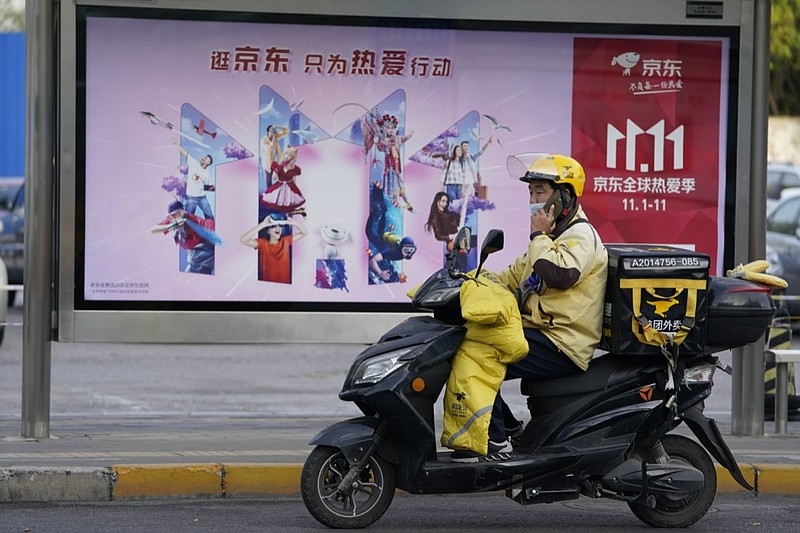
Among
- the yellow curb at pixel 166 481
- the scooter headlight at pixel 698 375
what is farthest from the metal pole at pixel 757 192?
the yellow curb at pixel 166 481

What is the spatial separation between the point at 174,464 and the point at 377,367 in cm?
173

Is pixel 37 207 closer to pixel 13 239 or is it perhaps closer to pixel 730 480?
pixel 730 480

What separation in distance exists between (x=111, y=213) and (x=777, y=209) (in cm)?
1293

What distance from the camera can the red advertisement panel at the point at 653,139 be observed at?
9.06m

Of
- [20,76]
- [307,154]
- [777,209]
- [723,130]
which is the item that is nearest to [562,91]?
[723,130]

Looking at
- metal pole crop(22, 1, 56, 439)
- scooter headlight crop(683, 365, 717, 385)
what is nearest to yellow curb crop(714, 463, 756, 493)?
scooter headlight crop(683, 365, 717, 385)

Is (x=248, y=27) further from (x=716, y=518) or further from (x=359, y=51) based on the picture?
(x=716, y=518)

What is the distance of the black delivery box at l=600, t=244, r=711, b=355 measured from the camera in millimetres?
6168

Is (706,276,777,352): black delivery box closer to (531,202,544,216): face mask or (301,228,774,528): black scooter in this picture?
(301,228,774,528): black scooter

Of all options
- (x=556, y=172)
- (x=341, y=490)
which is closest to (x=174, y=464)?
(x=341, y=490)

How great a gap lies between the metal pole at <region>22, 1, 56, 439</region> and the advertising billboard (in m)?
0.24

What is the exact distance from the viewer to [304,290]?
8.81m

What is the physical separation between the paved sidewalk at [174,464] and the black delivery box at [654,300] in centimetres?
159

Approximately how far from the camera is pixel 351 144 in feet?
29.1
